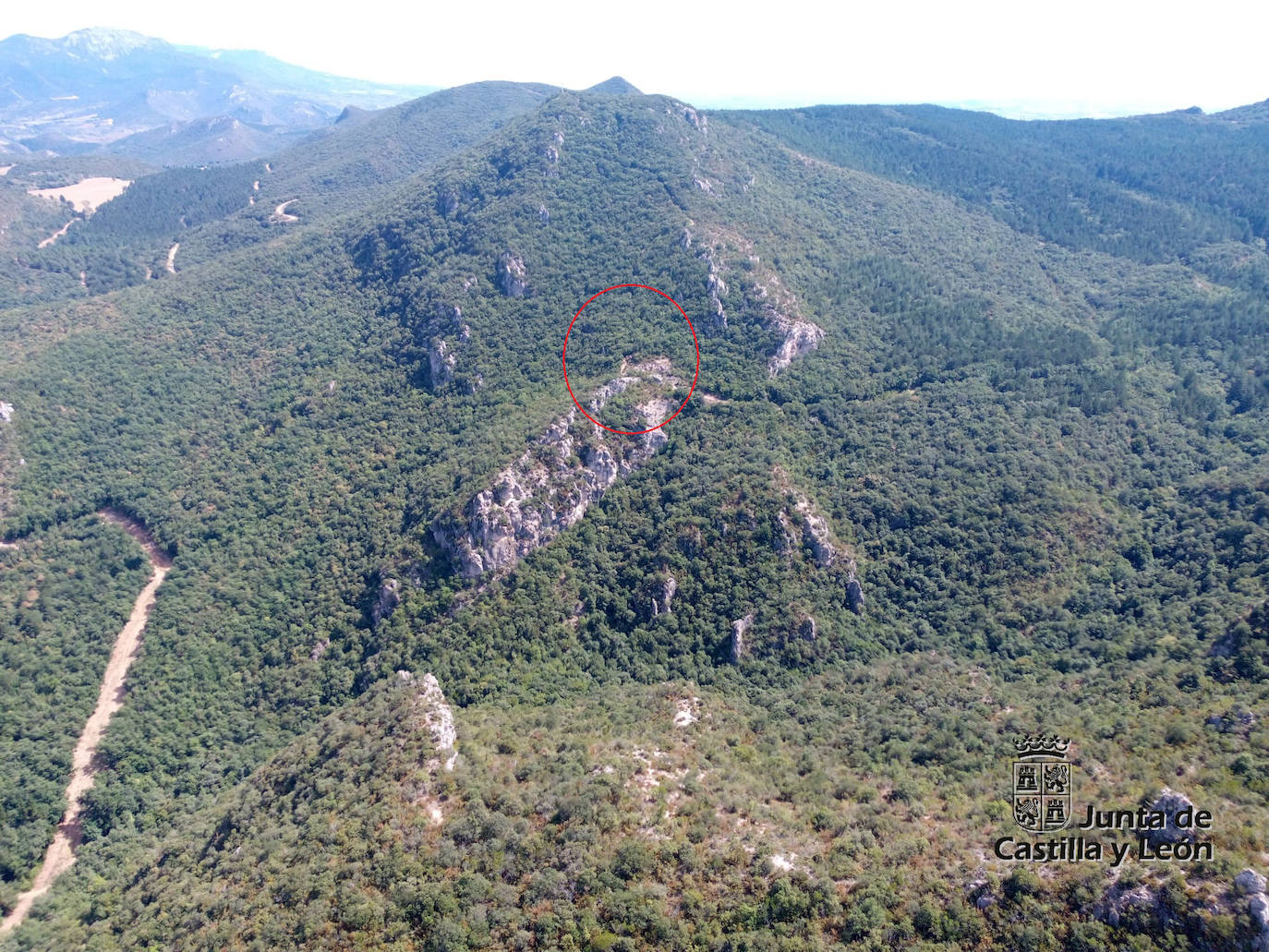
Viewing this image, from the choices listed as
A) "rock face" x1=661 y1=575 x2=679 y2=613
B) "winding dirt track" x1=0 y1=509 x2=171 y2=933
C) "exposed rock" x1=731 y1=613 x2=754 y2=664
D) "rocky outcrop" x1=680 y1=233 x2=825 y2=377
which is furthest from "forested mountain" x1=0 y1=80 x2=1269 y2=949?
"rock face" x1=661 y1=575 x2=679 y2=613

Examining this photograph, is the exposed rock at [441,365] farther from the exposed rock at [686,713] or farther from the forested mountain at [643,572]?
the exposed rock at [686,713]

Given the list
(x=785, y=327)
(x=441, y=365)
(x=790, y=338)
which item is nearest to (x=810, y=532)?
(x=790, y=338)

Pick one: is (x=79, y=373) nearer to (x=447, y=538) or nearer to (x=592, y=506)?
(x=447, y=538)

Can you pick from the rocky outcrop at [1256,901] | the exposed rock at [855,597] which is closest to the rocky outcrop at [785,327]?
the exposed rock at [855,597]

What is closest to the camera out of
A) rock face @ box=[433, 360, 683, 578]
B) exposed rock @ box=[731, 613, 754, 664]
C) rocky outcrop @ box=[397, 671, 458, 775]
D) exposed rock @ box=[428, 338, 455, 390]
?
rocky outcrop @ box=[397, 671, 458, 775]

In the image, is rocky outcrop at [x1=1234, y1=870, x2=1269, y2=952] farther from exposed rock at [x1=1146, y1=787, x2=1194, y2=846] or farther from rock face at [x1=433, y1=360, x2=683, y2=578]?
rock face at [x1=433, y1=360, x2=683, y2=578]

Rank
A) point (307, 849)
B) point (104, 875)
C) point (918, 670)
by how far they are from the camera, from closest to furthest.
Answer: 1. point (307, 849)
2. point (104, 875)
3. point (918, 670)

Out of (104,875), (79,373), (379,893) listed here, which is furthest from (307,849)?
(79,373)
